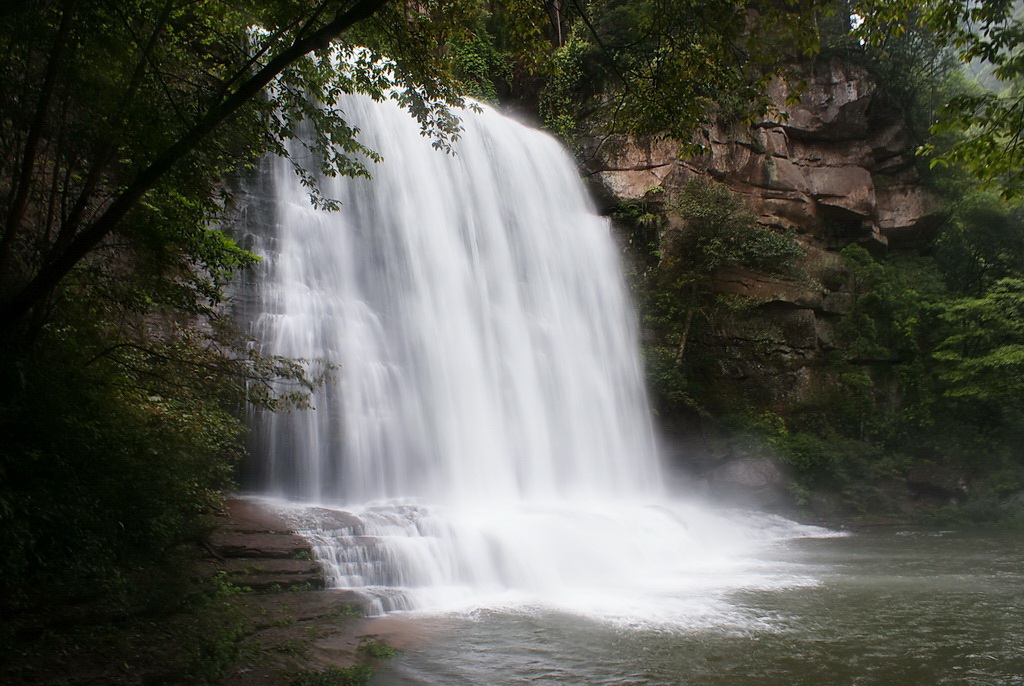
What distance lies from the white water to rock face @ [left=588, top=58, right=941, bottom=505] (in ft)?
8.94

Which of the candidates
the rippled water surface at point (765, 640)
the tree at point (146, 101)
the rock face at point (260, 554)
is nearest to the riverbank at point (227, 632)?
the rock face at point (260, 554)

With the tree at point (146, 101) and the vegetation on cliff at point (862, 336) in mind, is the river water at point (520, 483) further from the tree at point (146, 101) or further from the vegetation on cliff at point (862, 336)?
the tree at point (146, 101)

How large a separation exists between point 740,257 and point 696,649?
47.0ft

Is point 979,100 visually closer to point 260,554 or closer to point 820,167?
point 260,554

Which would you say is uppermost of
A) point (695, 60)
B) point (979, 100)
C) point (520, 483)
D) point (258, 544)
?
point (695, 60)

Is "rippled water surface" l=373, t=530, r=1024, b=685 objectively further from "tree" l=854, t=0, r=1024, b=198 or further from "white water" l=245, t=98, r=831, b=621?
"tree" l=854, t=0, r=1024, b=198

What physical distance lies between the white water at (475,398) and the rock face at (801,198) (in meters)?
2.73

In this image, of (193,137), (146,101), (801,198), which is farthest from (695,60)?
(801,198)

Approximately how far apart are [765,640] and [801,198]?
18.6 meters

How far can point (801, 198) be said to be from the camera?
871 inches

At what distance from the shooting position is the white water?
30.1ft

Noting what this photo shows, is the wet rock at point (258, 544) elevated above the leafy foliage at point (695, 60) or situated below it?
below

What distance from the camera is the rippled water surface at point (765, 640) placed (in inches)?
224

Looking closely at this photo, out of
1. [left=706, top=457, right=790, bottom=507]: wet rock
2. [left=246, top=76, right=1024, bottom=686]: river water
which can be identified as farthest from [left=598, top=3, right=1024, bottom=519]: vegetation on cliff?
[left=246, top=76, right=1024, bottom=686]: river water
